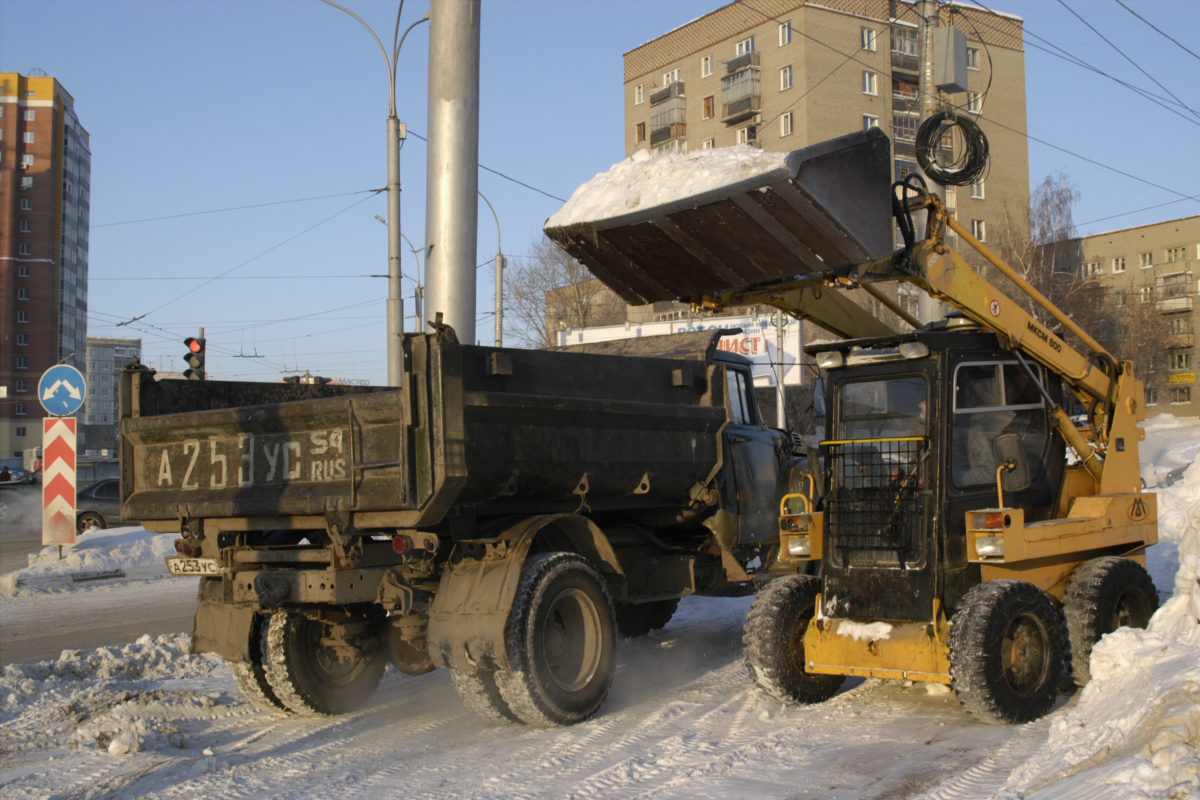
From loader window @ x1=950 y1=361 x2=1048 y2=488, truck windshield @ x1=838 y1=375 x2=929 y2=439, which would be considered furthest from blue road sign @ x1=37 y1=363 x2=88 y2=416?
loader window @ x1=950 y1=361 x2=1048 y2=488

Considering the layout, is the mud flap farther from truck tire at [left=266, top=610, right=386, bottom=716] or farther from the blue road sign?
the blue road sign

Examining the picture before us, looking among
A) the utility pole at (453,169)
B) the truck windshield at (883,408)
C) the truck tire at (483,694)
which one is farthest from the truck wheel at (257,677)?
the truck windshield at (883,408)

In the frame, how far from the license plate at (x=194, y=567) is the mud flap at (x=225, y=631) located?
0.22 meters

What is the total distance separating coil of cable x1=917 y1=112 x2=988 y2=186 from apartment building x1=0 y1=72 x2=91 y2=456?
8462cm

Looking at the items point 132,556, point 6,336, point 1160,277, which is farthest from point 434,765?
point 6,336

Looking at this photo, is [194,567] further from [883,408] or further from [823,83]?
[823,83]

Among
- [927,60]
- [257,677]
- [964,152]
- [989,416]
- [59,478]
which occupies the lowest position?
[257,677]

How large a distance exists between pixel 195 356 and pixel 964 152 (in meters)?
12.2

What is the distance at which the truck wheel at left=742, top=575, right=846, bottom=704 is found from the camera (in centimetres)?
624

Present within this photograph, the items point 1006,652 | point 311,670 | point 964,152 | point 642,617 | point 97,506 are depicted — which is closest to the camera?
point 1006,652

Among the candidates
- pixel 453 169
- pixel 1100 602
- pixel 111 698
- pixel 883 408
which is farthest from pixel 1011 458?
pixel 111 698

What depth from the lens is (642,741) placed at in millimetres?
5715

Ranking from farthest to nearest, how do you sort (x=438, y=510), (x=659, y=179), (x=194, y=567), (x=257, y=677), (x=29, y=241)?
1. (x=29, y=241)
2. (x=257, y=677)
3. (x=194, y=567)
4. (x=659, y=179)
5. (x=438, y=510)

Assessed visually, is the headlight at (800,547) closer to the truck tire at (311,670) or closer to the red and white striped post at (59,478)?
the truck tire at (311,670)
